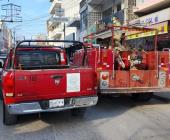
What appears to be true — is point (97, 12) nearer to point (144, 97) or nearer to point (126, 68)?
point (144, 97)

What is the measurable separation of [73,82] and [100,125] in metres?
1.17

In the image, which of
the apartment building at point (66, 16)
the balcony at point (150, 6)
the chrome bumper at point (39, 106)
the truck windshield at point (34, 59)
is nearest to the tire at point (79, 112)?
the chrome bumper at point (39, 106)

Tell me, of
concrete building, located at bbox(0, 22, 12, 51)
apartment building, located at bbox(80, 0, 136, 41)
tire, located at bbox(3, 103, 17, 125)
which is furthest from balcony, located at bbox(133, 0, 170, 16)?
concrete building, located at bbox(0, 22, 12, 51)

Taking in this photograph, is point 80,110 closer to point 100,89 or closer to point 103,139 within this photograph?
point 100,89

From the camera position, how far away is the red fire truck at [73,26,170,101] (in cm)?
971

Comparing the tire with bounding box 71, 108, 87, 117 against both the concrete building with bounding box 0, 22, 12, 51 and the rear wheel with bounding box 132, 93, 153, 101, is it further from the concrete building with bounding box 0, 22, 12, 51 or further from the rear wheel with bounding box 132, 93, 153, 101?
the concrete building with bounding box 0, 22, 12, 51

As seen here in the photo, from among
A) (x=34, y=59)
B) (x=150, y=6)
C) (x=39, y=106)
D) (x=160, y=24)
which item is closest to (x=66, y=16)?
(x=150, y=6)

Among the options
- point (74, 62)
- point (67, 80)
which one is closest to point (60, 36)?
point (74, 62)

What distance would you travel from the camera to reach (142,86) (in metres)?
10.1

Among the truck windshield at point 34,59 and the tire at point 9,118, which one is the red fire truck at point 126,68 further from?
the tire at point 9,118

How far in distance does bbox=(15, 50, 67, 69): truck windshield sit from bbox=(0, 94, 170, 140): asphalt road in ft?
4.34

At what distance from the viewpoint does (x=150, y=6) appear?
72.8 feet

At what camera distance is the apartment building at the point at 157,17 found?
18.6 metres

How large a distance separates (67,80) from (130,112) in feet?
8.33
